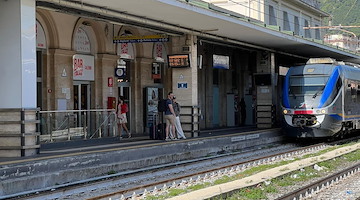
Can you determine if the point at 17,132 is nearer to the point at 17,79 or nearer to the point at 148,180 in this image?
the point at 17,79

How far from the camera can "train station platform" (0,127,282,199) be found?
11.2 meters

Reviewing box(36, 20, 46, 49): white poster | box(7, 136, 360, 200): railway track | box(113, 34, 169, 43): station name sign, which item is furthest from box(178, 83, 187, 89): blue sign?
box(36, 20, 46, 49): white poster

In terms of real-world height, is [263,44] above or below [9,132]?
above

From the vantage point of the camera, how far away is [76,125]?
1720 cm

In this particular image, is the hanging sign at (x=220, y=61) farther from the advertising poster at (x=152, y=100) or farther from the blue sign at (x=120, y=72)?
the blue sign at (x=120, y=72)

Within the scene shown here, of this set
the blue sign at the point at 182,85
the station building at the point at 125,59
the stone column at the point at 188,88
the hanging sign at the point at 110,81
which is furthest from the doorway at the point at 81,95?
the blue sign at the point at 182,85

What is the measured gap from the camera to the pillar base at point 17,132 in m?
12.6

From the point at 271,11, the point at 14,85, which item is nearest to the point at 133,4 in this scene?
the point at 14,85

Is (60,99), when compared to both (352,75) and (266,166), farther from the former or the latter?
(352,75)

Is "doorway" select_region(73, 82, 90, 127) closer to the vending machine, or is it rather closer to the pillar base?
the vending machine

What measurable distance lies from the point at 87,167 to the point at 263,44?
14314mm

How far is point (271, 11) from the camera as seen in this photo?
36.9 m

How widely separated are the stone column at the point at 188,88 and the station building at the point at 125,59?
0.13ft

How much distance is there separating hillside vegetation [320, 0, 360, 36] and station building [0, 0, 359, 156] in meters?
85.5
